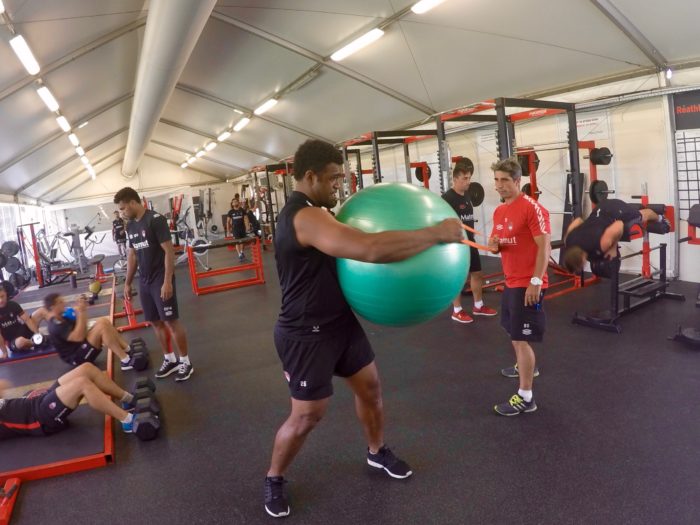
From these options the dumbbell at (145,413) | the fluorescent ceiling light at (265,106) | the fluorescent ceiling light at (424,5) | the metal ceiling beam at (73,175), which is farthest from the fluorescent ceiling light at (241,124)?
the dumbbell at (145,413)

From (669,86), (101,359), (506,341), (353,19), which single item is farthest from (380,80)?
(101,359)

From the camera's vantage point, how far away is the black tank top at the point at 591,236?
1.86 meters

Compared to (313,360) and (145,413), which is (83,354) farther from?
(313,360)

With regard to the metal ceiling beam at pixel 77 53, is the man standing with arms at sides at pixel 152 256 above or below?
below

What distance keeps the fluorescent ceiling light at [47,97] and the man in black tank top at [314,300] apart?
6.60 meters

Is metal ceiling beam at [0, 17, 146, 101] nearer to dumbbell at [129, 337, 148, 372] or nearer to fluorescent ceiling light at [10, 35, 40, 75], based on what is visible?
fluorescent ceiling light at [10, 35, 40, 75]

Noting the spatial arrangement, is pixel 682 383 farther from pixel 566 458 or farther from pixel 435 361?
pixel 435 361

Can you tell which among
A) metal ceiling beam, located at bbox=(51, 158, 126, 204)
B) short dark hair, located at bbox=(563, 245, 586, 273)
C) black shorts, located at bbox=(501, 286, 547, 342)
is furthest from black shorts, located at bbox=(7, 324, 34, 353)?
metal ceiling beam, located at bbox=(51, 158, 126, 204)

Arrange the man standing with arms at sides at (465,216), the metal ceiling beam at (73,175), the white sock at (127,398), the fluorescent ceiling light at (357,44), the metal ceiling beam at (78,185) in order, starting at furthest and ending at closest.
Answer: the metal ceiling beam at (78,185) → the metal ceiling beam at (73,175) → the fluorescent ceiling light at (357,44) → the man standing with arms at sides at (465,216) → the white sock at (127,398)

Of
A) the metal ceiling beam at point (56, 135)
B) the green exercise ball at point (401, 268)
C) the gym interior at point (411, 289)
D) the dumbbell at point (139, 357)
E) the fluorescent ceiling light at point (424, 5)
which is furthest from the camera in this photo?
the metal ceiling beam at point (56, 135)

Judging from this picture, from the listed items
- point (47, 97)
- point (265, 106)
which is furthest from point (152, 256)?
point (265, 106)

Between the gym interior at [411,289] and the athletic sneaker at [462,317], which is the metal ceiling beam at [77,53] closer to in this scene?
the gym interior at [411,289]

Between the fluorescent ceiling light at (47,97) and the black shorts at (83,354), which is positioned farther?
the fluorescent ceiling light at (47,97)

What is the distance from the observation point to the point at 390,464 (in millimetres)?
2152
